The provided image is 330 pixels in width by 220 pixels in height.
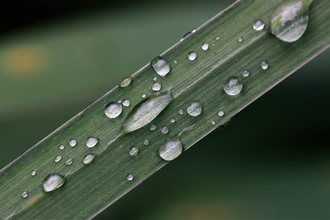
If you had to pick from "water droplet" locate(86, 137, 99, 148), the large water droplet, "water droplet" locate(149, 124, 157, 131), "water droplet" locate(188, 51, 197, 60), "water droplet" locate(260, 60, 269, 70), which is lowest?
"water droplet" locate(260, 60, 269, 70)

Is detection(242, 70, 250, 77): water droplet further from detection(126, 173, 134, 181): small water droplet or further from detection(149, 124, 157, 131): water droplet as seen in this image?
detection(126, 173, 134, 181): small water droplet

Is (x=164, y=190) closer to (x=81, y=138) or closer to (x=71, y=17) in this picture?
(x=81, y=138)

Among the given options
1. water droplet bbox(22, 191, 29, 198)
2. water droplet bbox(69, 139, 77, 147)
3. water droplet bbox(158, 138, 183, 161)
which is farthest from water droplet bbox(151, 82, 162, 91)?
water droplet bbox(22, 191, 29, 198)

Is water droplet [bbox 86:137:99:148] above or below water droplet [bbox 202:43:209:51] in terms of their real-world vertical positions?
below

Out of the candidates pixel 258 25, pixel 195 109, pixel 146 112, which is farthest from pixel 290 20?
pixel 146 112

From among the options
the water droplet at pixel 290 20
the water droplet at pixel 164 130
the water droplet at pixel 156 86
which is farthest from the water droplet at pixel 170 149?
the water droplet at pixel 290 20

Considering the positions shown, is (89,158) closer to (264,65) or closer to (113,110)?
(113,110)
